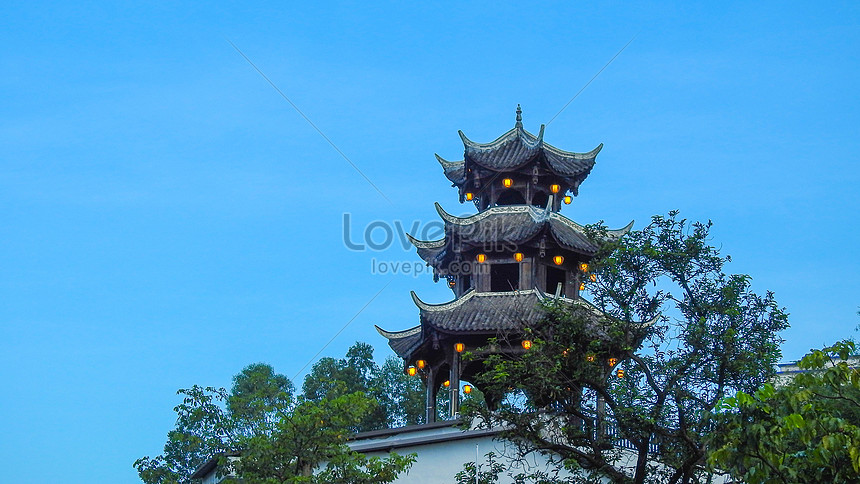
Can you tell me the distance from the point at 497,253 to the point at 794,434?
764 inches

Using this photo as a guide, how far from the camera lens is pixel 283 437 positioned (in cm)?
1830

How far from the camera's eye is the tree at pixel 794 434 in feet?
34.0

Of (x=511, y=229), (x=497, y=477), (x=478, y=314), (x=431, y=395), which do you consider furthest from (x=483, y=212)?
(x=497, y=477)

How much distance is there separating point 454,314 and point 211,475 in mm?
8193

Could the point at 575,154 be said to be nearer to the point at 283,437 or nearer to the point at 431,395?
the point at 431,395

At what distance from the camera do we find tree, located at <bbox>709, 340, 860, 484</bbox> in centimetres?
1035

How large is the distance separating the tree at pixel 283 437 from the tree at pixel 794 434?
837 cm

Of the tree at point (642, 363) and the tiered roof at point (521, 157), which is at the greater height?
the tiered roof at point (521, 157)

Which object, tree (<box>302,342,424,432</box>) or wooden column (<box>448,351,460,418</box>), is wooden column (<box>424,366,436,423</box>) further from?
tree (<box>302,342,424,432</box>)

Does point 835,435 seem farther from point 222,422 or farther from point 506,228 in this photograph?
point 506,228

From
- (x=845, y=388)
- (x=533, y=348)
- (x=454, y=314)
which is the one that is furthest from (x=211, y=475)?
(x=845, y=388)

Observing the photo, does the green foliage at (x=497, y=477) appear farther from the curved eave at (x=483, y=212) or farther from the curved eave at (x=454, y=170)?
the curved eave at (x=454, y=170)

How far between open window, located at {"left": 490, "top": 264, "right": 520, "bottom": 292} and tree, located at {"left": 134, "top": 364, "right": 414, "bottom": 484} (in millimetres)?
11808

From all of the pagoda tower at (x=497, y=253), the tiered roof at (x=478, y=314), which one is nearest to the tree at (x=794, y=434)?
the pagoda tower at (x=497, y=253)
